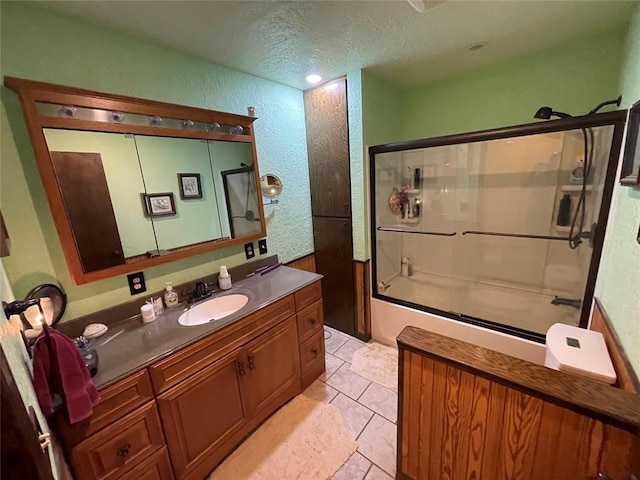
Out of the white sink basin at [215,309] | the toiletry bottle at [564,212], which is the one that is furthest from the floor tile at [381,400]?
the toiletry bottle at [564,212]

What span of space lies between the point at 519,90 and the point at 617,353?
1905 mm

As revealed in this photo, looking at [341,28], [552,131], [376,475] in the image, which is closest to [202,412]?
[376,475]

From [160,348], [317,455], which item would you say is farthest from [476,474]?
[160,348]

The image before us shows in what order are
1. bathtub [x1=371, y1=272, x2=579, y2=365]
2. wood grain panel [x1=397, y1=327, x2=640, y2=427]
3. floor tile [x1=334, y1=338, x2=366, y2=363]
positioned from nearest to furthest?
1. wood grain panel [x1=397, y1=327, x2=640, y2=427]
2. bathtub [x1=371, y1=272, x2=579, y2=365]
3. floor tile [x1=334, y1=338, x2=366, y2=363]

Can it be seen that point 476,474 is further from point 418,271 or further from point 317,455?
point 418,271

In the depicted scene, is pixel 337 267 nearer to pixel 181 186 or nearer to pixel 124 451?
pixel 181 186

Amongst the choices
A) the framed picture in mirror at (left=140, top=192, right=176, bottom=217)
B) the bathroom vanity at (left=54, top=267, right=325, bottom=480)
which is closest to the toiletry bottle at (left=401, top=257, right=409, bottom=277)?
the bathroom vanity at (left=54, top=267, right=325, bottom=480)

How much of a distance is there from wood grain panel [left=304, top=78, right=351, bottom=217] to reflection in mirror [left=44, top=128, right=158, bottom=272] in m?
1.38

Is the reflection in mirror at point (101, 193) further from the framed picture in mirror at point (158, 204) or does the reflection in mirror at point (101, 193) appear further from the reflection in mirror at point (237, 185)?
the reflection in mirror at point (237, 185)

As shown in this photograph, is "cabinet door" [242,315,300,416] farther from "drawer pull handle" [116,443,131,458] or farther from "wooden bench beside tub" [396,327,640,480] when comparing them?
"wooden bench beside tub" [396,327,640,480]

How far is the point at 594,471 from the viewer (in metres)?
0.87

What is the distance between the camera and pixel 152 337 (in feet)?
4.38

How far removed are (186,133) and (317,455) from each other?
6.86 feet

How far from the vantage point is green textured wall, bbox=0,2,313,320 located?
1.13 meters
